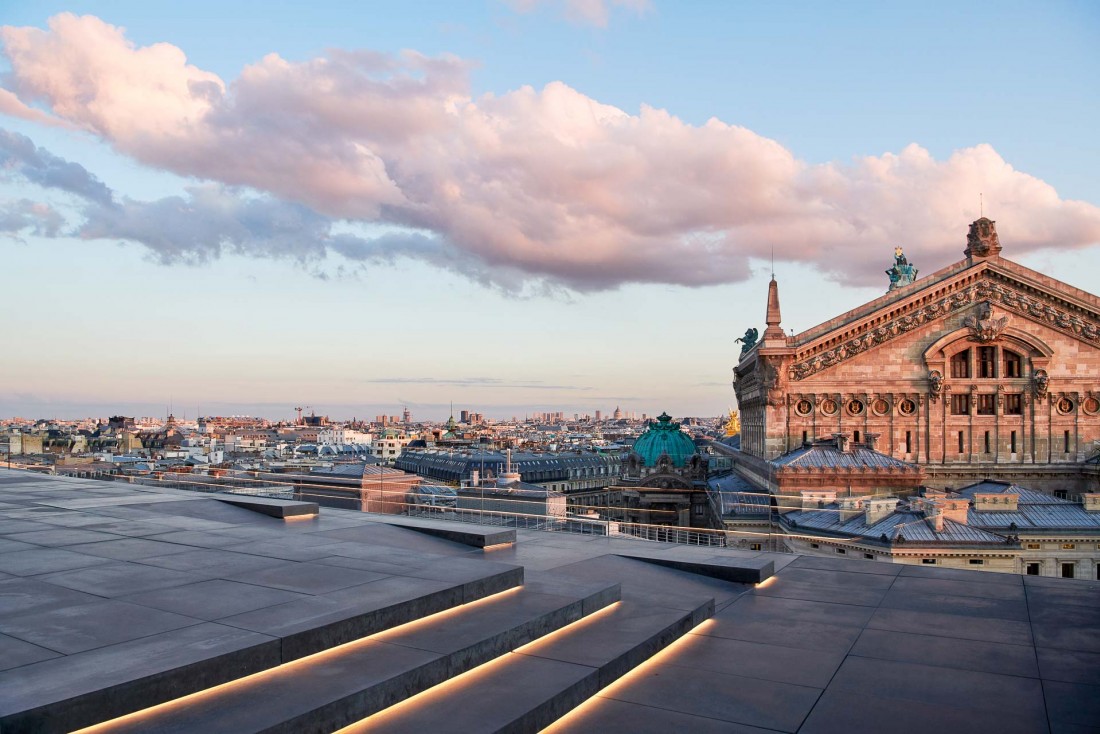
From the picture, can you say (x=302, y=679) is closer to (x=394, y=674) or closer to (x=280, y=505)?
(x=394, y=674)

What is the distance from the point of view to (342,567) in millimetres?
12227

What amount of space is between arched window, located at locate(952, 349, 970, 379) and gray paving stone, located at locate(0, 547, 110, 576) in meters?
46.5

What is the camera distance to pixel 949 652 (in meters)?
10.3

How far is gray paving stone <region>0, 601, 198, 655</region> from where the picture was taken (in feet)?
27.1

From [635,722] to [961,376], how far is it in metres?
45.5

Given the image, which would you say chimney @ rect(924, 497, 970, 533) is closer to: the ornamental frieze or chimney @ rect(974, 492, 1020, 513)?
chimney @ rect(974, 492, 1020, 513)

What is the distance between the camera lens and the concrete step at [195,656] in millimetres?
6633

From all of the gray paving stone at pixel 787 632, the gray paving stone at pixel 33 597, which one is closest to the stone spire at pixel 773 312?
the gray paving stone at pixel 787 632

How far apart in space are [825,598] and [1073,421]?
41634 mm

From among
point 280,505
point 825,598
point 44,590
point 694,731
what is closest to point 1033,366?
point 825,598

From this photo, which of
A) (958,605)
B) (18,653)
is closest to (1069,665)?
(958,605)

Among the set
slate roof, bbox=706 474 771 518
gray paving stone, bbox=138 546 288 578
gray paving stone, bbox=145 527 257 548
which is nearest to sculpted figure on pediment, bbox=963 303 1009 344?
slate roof, bbox=706 474 771 518

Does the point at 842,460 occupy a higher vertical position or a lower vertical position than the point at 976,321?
lower

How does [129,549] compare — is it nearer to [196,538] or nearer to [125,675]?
[196,538]
